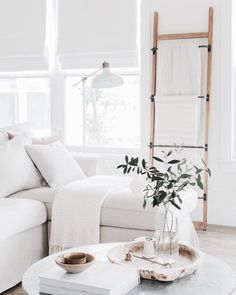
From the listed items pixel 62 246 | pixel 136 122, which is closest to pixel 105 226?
pixel 62 246

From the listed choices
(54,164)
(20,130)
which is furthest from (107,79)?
(54,164)

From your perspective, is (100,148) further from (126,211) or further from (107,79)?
(126,211)

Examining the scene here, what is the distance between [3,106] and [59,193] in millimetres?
2707

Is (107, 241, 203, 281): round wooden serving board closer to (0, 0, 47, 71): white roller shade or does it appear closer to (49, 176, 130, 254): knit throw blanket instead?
Result: (49, 176, 130, 254): knit throw blanket

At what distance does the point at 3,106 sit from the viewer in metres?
5.67

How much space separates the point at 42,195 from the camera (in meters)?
3.35

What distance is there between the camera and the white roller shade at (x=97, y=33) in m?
4.83

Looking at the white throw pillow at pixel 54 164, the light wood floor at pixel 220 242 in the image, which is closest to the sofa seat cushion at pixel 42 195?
the white throw pillow at pixel 54 164

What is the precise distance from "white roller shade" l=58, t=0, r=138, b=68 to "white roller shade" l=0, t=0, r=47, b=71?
229 mm

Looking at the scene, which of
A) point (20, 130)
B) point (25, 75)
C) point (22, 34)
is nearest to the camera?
point (20, 130)

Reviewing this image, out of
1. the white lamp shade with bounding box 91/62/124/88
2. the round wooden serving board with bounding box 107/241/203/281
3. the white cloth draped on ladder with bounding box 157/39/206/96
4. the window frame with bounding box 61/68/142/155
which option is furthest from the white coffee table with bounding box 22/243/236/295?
Answer: the window frame with bounding box 61/68/142/155

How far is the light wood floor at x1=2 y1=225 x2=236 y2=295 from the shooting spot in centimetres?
363

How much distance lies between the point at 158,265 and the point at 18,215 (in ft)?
3.89

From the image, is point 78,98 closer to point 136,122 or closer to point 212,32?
point 136,122
